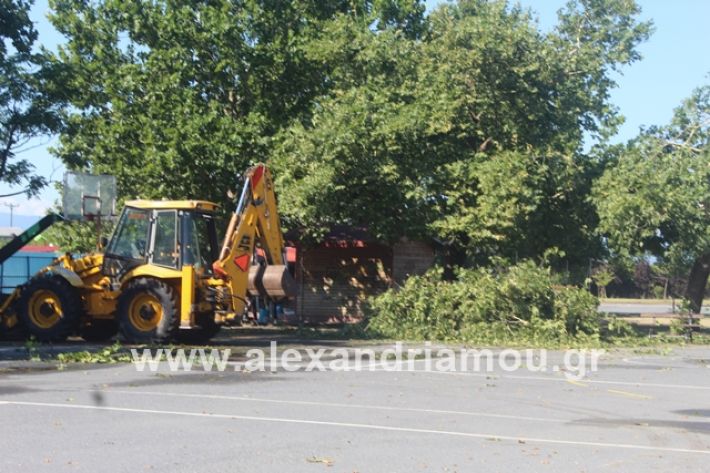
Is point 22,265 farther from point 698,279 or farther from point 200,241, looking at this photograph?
point 698,279

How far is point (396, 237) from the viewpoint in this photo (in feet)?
96.8

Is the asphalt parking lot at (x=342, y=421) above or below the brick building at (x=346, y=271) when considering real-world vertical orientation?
below

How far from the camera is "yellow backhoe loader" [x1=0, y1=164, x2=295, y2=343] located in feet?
68.6

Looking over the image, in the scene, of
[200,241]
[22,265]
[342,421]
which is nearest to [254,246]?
[200,241]

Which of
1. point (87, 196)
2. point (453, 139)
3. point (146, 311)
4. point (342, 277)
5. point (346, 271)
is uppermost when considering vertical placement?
point (453, 139)

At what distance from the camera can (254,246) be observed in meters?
22.2

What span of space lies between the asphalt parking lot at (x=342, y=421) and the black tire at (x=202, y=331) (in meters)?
4.96

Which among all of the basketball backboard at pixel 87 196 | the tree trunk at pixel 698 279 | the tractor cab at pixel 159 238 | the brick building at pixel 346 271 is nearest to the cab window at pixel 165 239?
the tractor cab at pixel 159 238

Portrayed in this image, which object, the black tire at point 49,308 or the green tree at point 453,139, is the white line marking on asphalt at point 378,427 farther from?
the green tree at point 453,139

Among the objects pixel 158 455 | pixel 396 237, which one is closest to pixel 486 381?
pixel 158 455

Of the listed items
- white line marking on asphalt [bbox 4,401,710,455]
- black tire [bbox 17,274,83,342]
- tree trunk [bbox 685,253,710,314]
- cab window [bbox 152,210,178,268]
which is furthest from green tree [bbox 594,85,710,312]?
white line marking on asphalt [bbox 4,401,710,455]

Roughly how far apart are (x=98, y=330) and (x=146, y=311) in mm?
2443

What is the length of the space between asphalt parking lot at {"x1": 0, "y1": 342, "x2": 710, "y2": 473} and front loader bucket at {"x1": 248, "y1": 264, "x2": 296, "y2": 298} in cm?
461

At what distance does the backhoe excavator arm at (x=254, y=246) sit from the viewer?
69.0ft
